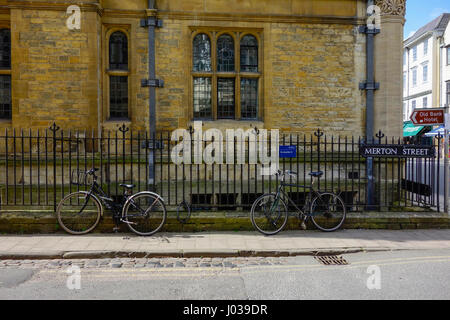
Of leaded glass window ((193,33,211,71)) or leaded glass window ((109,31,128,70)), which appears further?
leaded glass window ((193,33,211,71))

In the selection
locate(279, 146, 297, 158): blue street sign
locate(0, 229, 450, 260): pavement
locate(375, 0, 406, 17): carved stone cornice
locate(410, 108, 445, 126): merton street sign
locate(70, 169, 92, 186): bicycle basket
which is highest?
locate(375, 0, 406, 17): carved stone cornice

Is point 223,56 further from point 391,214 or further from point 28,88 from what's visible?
point 391,214

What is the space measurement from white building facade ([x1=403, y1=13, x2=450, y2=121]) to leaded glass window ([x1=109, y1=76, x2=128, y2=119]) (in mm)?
28669

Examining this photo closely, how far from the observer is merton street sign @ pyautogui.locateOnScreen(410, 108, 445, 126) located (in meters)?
7.77

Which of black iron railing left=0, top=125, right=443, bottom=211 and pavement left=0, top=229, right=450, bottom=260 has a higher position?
black iron railing left=0, top=125, right=443, bottom=211

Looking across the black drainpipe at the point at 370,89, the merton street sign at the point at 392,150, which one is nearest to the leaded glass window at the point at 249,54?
the black drainpipe at the point at 370,89

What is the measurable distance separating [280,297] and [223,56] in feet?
24.4

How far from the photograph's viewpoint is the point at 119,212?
7.11 meters

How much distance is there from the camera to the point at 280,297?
13.9ft

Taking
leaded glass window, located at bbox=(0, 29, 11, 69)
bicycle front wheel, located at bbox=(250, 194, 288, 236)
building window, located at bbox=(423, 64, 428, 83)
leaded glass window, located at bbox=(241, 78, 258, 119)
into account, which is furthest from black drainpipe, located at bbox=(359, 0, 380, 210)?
building window, located at bbox=(423, 64, 428, 83)

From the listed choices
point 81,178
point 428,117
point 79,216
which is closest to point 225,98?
point 81,178

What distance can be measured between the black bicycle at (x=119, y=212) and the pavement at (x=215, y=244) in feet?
0.71

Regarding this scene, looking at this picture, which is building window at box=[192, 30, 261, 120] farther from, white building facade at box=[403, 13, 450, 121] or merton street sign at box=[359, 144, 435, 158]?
white building facade at box=[403, 13, 450, 121]

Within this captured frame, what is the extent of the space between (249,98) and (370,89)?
3.20 metres
